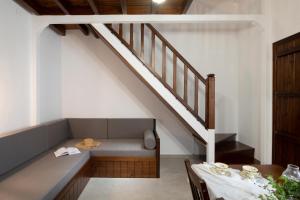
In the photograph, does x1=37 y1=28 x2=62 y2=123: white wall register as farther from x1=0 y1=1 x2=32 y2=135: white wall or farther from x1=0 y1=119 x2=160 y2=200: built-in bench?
x1=0 y1=119 x2=160 y2=200: built-in bench

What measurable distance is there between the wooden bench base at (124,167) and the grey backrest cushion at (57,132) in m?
0.73

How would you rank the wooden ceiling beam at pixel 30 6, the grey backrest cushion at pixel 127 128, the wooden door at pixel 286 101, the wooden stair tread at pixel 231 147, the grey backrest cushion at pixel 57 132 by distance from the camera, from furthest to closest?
the grey backrest cushion at pixel 127 128 → the wooden stair tread at pixel 231 147 → the grey backrest cushion at pixel 57 132 → the wooden ceiling beam at pixel 30 6 → the wooden door at pixel 286 101

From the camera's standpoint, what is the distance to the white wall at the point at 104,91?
4605 mm

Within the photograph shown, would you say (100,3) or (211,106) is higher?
(100,3)

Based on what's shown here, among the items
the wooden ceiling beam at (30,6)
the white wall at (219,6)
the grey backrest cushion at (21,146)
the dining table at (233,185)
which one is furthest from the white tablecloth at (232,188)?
the white wall at (219,6)

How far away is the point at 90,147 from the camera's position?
3652 mm

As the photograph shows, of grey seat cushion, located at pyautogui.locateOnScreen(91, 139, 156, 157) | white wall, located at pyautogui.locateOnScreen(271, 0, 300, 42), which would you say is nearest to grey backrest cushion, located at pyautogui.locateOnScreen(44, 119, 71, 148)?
grey seat cushion, located at pyautogui.locateOnScreen(91, 139, 156, 157)

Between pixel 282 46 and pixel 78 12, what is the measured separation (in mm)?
3292

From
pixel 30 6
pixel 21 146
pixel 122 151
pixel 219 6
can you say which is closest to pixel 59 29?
pixel 30 6

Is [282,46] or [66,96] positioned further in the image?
[66,96]

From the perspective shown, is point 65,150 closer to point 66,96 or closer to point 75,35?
point 66,96

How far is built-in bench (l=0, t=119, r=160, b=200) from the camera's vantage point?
2176 mm

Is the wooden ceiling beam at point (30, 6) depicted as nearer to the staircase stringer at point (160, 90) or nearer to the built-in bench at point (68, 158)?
the staircase stringer at point (160, 90)

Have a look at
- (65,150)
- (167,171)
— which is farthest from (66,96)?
(167,171)
